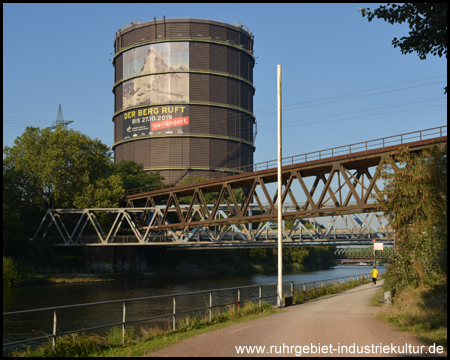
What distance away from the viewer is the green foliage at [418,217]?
18938mm

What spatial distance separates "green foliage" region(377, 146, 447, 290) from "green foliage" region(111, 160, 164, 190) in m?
63.0

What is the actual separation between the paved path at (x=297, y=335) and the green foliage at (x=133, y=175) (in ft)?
213

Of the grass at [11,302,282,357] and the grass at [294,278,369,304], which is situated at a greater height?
the grass at [11,302,282,357]

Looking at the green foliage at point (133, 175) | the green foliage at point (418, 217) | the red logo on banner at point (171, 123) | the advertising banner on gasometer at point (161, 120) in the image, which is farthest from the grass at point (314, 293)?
the advertising banner on gasometer at point (161, 120)

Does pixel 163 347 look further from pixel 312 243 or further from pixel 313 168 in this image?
pixel 312 243

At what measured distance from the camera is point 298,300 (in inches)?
1008

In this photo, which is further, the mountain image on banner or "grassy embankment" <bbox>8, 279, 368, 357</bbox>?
the mountain image on banner

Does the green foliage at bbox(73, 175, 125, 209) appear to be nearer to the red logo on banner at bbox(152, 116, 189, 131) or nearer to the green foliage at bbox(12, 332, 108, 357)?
the red logo on banner at bbox(152, 116, 189, 131)

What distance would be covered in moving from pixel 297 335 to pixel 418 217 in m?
9.54

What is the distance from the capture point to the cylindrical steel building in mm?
93688

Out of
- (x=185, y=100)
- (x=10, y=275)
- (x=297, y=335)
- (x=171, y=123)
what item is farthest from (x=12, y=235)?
(x=297, y=335)

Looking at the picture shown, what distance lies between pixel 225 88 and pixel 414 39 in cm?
8177

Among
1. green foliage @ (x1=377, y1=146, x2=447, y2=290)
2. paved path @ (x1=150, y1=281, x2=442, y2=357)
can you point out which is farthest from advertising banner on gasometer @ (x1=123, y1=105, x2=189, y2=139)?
paved path @ (x1=150, y1=281, x2=442, y2=357)

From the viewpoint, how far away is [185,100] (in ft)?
309
